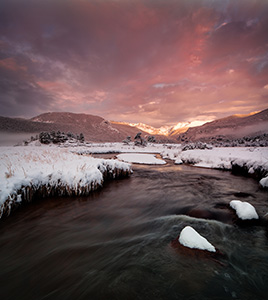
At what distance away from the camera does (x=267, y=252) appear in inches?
154

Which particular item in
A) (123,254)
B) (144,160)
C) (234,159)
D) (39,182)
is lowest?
(123,254)

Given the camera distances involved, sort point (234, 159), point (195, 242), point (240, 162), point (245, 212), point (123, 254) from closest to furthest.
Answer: point (195, 242) < point (123, 254) < point (245, 212) < point (240, 162) < point (234, 159)

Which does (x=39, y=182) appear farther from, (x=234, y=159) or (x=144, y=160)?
(x=234, y=159)

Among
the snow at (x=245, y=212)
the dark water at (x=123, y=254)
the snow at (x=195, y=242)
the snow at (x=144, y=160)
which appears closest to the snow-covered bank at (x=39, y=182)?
the dark water at (x=123, y=254)

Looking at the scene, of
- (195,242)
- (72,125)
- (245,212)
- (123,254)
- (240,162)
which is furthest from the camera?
(72,125)

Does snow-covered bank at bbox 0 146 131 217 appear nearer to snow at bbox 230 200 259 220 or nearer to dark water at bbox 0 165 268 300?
dark water at bbox 0 165 268 300

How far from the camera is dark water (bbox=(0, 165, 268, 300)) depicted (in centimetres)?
291

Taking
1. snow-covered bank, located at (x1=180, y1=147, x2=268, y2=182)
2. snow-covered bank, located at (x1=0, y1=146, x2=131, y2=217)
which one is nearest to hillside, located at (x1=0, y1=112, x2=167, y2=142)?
snow-covered bank, located at (x1=180, y1=147, x2=268, y2=182)

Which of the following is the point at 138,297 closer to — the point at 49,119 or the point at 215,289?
the point at 215,289

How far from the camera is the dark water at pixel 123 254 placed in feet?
9.53

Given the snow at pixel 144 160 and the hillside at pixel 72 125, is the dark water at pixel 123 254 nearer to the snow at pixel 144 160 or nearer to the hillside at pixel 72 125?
the snow at pixel 144 160

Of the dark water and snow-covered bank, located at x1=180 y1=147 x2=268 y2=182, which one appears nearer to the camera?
the dark water

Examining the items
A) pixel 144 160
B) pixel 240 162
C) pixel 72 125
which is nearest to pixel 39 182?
pixel 144 160

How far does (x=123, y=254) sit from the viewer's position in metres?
3.97
